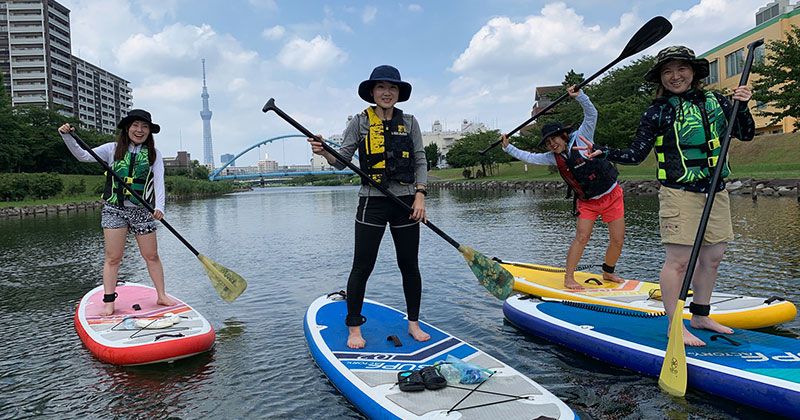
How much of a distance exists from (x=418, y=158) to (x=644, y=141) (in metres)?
2.01

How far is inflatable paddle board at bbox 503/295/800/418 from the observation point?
362 cm

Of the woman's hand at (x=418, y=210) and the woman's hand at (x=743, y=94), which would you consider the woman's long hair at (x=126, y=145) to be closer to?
the woman's hand at (x=418, y=210)

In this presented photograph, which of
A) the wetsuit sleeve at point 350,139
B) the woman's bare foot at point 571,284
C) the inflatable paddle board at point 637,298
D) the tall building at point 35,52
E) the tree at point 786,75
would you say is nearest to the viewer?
the wetsuit sleeve at point 350,139

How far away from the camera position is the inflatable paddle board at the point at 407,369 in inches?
133

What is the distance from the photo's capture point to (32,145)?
218 ft

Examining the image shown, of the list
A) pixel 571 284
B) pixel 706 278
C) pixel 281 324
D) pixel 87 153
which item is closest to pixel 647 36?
pixel 706 278

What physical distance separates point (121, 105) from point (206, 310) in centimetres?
15120

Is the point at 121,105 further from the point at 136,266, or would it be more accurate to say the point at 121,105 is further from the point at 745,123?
the point at 745,123

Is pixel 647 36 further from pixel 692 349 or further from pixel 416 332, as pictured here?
pixel 416 332

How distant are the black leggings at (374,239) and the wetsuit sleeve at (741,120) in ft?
9.22

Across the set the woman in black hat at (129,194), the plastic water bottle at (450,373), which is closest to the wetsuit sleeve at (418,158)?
the plastic water bottle at (450,373)

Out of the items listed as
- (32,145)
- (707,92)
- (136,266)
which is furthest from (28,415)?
(32,145)

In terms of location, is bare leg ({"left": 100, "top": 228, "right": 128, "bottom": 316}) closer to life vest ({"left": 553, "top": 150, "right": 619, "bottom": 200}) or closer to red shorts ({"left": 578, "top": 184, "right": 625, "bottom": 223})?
life vest ({"left": 553, "top": 150, "right": 619, "bottom": 200})

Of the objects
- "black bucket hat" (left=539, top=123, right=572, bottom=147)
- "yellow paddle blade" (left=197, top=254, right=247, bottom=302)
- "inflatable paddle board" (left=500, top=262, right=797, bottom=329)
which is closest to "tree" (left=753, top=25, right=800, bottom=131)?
Result: "inflatable paddle board" (left=500, top=262, right=797, bottom=329)
